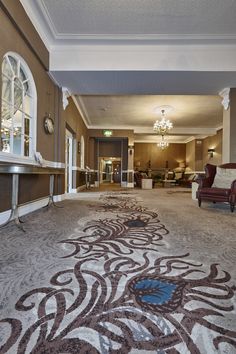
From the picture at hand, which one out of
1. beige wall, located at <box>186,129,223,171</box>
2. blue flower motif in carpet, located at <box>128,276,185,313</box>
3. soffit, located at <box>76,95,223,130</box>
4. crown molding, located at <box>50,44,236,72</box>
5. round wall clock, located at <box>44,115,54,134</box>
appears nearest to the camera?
blue flower motif in carpet, located at <box>128,276,185,313</box>

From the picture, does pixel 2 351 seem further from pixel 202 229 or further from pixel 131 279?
pixel 202 229

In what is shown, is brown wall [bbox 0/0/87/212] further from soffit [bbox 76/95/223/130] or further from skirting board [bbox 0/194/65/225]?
soffit [bbox 76/95/223/130]

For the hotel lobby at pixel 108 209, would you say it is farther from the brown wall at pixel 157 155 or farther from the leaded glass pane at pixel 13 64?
the brown wall at pixel 157 155

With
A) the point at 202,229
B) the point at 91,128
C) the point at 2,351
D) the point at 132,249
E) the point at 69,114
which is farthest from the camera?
the point at 91,128

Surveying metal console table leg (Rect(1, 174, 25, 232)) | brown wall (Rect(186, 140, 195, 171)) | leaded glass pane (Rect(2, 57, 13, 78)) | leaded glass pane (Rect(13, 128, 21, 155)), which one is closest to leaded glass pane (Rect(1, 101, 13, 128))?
leaded glass pane (Rect(13, 128, 21, 155))

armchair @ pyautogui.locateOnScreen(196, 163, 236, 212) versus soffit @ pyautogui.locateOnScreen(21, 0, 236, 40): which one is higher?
soffit @ pyautogui.locateOnScreen(21, 0, 236, 40)

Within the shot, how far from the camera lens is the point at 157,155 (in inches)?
561

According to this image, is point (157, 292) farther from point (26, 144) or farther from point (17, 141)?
point (26, 144)

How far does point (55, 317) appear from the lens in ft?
3.14

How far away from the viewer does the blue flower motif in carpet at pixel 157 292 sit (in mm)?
1062

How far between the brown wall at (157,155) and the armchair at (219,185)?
9.45 m

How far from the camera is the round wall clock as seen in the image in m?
4.30

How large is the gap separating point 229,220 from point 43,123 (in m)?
3.87

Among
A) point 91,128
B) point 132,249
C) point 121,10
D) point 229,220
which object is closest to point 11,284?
point 132,249
